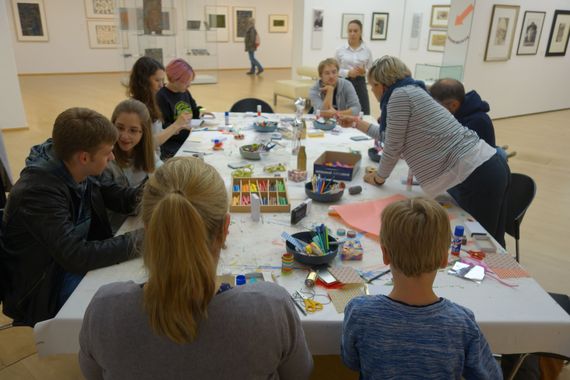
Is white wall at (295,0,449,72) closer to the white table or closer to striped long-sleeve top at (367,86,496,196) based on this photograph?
striped long-sleeve top at (367,86,496,196)

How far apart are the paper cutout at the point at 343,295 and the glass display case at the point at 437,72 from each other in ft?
21.0

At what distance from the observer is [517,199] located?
2.72 metres

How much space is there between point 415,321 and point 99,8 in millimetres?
13511

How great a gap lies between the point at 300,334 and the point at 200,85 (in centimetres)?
1006

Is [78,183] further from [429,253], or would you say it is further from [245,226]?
[429,253]

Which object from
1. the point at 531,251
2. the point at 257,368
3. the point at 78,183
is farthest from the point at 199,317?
the point at 531,251

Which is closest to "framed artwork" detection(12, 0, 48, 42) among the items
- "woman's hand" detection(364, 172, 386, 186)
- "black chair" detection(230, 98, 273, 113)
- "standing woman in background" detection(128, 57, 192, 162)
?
"black chair" detection(230, 98, 273, 113)

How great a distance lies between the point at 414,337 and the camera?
1190 mm

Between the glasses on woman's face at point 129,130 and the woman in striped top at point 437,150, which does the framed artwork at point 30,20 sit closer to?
the glasses on woman's face at point 129,130

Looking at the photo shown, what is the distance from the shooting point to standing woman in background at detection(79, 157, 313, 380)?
0.95m

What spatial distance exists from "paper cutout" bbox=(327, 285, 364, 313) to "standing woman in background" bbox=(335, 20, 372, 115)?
4.17 metres

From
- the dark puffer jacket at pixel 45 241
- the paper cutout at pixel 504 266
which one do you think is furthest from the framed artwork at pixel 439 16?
the dark puffer jacket at pixel 45 241

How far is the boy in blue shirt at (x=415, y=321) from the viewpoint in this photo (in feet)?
3.91

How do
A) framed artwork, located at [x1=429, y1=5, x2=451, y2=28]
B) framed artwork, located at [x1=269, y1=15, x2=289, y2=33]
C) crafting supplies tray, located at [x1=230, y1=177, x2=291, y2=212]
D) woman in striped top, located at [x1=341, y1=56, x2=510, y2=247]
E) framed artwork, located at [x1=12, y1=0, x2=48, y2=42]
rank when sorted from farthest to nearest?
framed artwork, located at [x1=269, y1=15, x2=289, y2=33]
framed artwork, located at [x1=12, y1=0, x2=48, y2=42]
framed artwork, located at [x1=429, y1=5, x2=451, y2=28]
woman in striped top, located at [x1=341, y1=56, x2=510, y2=247]
crafting supplies tray, located at [x1=230, y1=177, x2=291, y2=212]
